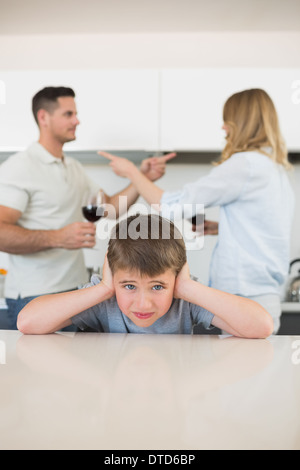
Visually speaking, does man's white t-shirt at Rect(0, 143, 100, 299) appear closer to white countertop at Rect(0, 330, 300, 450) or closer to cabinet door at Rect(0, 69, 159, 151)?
cabinet door at Rect(0, 69, 159, 151)

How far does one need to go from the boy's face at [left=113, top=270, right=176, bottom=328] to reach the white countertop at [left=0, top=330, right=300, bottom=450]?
84 mm

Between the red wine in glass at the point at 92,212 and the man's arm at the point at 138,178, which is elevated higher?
the man's arm at the point at 138,178

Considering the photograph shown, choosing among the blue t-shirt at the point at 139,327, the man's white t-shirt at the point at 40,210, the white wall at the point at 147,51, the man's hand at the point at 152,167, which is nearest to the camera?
the blue t-shirt at the point at 139,327

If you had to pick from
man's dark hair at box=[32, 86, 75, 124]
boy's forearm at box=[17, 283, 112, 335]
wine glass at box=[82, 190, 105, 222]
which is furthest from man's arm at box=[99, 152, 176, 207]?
boy's forearm at box=[17, 283, 112, 335]

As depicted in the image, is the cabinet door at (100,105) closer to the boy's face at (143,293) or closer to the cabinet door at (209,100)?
the cabinet door at (209,100)

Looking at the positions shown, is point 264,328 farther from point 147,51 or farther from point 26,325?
point 147,51

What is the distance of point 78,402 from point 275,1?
1.92 meters

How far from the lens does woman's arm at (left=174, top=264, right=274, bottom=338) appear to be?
3.21 feet

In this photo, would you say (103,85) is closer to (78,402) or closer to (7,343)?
(7,343)

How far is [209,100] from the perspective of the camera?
2221mm

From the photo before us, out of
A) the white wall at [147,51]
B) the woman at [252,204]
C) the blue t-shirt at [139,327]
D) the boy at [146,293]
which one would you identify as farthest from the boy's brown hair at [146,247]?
the white wall at [147,51]

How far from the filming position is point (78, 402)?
1.81 feet

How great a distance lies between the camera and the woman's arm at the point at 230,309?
98cm

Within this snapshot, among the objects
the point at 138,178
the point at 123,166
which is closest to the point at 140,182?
the point at 138,178
